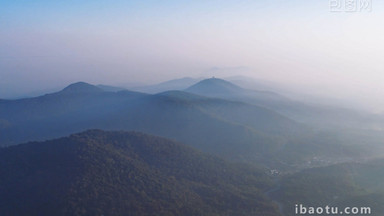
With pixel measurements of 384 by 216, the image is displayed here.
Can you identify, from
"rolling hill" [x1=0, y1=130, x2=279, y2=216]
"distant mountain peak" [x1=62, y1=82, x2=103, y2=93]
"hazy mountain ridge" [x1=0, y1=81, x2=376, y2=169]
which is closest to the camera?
"rolling hill" [x1=0, y1=130, x2=279, y2=216]

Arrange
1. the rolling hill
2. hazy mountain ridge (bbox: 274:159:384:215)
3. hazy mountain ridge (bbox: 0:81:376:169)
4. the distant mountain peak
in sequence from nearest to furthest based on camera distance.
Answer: the rolling hill
hazy mountain ridge (bbox: 274:159:384:215)
hazy mountain ridge (bbox: 0:81:376:169)
the distant mountain peak

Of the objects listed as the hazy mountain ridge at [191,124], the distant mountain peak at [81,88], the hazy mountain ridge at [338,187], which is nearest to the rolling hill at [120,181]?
the hazy mountain ridge at [338,187]

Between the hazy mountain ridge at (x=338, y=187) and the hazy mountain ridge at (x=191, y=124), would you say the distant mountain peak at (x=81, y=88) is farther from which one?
the hazy mountain ridge at (x=338, y=187)

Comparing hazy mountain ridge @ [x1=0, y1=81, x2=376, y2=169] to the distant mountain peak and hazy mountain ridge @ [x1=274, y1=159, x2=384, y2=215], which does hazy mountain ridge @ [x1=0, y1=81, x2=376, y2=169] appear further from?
the distant mountain peak

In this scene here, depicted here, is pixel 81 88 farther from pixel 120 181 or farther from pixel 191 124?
pixel 120 181

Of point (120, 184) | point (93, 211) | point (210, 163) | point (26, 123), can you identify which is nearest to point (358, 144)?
point (210, 163)

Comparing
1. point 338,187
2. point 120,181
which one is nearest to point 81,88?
point 120,181

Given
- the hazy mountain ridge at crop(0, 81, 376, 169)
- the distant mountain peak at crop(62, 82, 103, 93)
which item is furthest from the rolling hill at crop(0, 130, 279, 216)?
the distant mountain peak at crop(62, 82, 103, 93)

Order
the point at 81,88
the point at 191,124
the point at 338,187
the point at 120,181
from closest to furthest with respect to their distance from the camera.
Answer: the point at 120,181 → the point at 338,187 → the point at 191,124 → the point at 81,88

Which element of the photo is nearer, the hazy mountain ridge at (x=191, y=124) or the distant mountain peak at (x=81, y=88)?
the hazy mountain ridge at (x=191, y=124)
